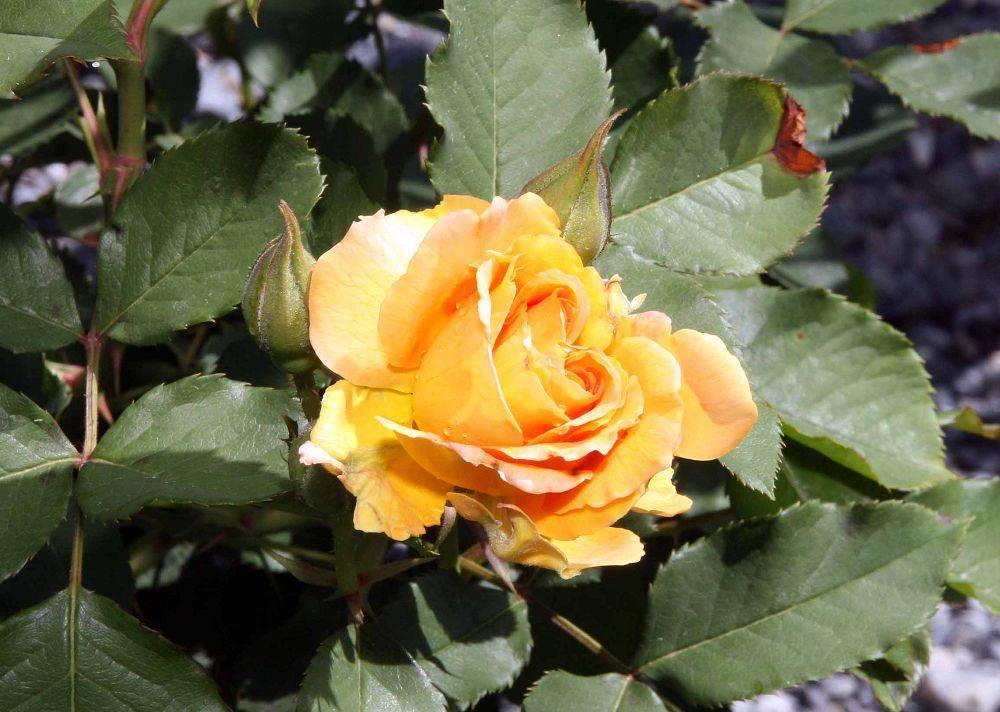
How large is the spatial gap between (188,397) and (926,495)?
752 millimetres

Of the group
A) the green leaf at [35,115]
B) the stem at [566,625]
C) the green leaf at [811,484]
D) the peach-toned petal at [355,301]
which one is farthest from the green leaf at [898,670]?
the green leaf at [35,115]

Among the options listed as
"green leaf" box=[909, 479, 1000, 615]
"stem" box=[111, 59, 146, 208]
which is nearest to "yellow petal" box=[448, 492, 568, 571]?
"stem" box=[111, 59, 146, 208]

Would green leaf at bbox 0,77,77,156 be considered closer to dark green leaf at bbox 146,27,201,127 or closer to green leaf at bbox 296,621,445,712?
dark green leaf at bbox 146,27,201,127

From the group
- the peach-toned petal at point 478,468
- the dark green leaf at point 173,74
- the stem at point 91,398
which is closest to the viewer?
the peach-toned petal at point 478,468

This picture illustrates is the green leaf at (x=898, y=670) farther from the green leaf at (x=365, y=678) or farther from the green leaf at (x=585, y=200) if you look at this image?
the green leaf at (x=585, y=200)

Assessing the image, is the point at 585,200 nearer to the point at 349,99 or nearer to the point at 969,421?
the point at 349,99

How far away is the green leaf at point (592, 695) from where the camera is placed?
84cm

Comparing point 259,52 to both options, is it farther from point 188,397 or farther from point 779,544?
point 779,544

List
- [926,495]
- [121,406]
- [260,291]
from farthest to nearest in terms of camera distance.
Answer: [121,406]
[926,495]
[260,291]

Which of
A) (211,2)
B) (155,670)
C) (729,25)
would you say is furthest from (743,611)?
(211,2)

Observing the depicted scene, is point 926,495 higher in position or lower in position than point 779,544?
lower

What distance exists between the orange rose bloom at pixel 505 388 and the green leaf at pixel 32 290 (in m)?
0.33

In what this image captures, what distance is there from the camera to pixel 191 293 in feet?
2.62

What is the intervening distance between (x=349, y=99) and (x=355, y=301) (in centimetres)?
60
